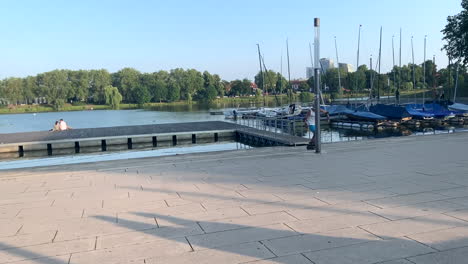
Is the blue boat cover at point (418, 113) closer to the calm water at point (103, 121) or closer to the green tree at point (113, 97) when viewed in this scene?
the calm water at point (103, 121)

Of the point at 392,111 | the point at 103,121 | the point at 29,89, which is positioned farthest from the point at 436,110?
the point at 29,89

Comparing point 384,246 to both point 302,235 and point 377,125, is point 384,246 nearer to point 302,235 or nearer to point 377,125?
point 302,235

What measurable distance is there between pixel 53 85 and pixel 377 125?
322 feet

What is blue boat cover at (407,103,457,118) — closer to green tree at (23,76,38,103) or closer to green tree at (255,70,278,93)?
green tree at (255,70,278,93)

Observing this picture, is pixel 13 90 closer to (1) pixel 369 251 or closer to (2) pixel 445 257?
(1) pixel 369 251

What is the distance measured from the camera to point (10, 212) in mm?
5648

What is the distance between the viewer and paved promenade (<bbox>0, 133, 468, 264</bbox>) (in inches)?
149

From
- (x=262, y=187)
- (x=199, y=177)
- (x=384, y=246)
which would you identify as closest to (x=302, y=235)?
(x=384, y=246)

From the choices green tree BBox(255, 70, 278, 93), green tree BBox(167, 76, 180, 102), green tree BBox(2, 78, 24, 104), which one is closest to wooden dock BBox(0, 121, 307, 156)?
green tree BBox(255, 70, 278, 93)

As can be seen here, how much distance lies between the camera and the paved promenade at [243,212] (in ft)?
12.4

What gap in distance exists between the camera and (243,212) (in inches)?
202

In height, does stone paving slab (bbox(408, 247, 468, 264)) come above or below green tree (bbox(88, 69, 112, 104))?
below

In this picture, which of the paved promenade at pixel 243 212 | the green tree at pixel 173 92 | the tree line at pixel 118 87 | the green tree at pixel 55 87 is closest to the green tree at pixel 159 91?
the tree line at pixel 118 87

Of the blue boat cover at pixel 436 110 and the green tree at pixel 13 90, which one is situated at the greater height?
the green tree at pixel 13 90
